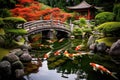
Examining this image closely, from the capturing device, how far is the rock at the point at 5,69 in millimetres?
13188

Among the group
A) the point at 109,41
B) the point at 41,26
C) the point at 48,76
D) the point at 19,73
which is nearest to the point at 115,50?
the point at 109,41

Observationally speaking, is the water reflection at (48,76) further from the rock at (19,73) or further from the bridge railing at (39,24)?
the bridge railing at (39,24)

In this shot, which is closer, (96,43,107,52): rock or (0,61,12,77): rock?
(0,61,12,77): rock

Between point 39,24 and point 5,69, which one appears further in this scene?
point 39,24

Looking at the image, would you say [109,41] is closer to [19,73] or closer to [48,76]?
[48,76]

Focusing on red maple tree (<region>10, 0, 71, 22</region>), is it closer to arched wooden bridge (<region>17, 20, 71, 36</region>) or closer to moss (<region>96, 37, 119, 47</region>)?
arched wooden bridge (<region>17, 20, 71, 36</region>)

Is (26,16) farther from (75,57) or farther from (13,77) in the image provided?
(13,77)

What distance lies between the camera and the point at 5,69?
13.3 meters

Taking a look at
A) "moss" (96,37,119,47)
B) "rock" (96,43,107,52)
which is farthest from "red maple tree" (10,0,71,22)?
"rock" (96,43,107,52)

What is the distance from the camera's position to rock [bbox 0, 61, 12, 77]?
13188 mm

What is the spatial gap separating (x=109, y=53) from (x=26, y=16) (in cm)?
1184

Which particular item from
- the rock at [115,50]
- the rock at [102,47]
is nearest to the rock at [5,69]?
the rock at [115,50]

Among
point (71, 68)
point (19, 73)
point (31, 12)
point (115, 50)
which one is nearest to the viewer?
point (19, 73)

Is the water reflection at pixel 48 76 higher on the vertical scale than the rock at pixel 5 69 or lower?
lower
